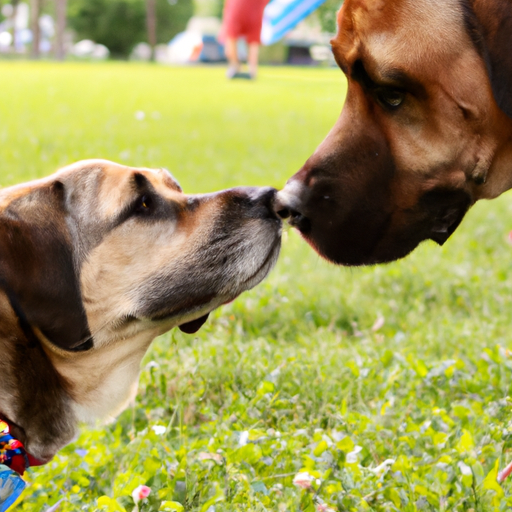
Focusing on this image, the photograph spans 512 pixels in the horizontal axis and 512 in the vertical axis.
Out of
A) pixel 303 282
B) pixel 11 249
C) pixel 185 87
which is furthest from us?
pixel 185 87

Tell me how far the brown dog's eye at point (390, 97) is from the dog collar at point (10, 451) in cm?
199

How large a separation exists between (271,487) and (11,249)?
1.43 metres

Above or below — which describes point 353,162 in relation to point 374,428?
above

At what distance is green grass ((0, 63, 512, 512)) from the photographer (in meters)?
2.91

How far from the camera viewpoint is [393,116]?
305 cm

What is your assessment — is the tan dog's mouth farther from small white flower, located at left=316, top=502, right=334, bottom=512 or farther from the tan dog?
small white flower, located at left=316, top=502, right=334, bottom=512

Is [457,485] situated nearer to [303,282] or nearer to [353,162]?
[353,162]

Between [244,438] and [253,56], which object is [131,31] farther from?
[244,438]

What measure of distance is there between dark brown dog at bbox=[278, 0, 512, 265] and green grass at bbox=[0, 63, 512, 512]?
0.89m

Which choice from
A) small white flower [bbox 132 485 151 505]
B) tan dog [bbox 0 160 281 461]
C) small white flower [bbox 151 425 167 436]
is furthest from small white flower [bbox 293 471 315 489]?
tan dog [bbox 0 160 281 461]

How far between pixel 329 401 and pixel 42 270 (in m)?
1.78

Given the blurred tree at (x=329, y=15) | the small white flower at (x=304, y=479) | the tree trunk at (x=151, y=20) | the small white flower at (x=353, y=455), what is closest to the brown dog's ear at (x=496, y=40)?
the blurred tree at (x=329, y=15)

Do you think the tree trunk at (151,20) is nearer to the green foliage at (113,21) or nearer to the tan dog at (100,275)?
the green foliage at (113,21)

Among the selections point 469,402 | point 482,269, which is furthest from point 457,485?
point 482,269
